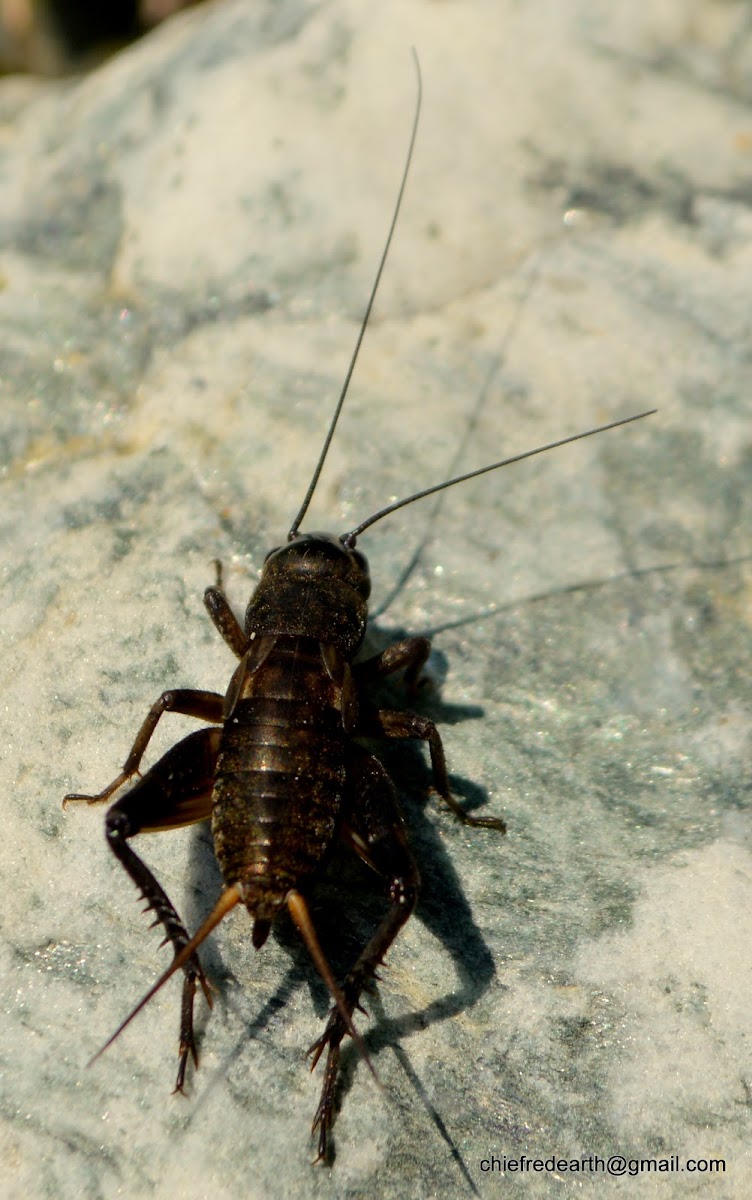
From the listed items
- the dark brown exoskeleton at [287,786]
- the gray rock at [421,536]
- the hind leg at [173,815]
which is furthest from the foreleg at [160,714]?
the hind leg at [173,815]

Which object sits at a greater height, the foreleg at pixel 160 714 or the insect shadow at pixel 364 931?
the foreleg at pixel 160 714

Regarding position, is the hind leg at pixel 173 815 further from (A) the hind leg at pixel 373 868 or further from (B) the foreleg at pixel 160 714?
(A) the hind leg at pixel 373 868

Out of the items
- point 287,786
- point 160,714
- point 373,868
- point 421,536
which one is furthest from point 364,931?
point 421,536

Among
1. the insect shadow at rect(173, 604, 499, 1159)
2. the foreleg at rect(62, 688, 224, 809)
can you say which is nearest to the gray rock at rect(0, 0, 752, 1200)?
the insect shadow at rect(173, 604, 499, 1159)

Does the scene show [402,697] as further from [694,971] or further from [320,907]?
[694,971]

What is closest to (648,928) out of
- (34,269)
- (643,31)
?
(34,269)

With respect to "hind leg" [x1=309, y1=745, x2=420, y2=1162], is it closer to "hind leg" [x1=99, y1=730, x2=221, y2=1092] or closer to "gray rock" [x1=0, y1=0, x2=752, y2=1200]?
"gray rock" [x1=0, y1=0, x2=752, y2=1200]

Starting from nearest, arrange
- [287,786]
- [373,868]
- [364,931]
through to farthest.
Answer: [287,786]
[373,868]
[364,931]

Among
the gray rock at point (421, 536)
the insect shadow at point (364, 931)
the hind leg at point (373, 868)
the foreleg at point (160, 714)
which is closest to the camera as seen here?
the hind leg at point (373, 868)

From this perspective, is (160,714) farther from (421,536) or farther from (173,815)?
(421,536)
